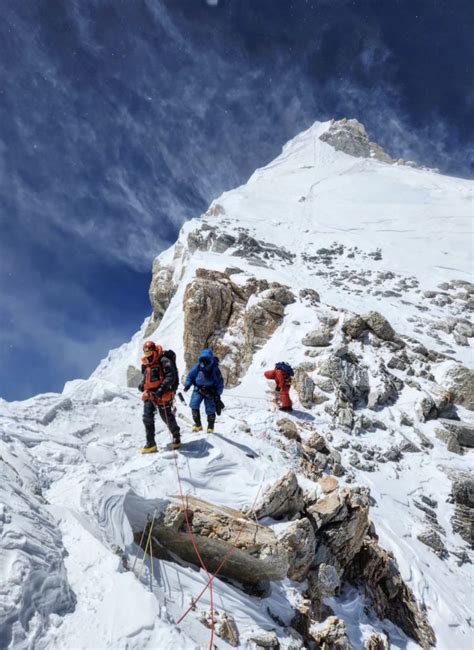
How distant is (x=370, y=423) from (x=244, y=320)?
878 cm

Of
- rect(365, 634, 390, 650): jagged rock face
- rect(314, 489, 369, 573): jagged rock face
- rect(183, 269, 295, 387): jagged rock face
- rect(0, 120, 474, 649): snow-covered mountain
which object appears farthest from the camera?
rect(183, 269, 295, 387): jagged rock face

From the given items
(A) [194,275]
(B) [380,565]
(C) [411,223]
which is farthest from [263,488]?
(C) [411,223]

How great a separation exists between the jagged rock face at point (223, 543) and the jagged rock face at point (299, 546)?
0.71 feet

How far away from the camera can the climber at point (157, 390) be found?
5918 mm

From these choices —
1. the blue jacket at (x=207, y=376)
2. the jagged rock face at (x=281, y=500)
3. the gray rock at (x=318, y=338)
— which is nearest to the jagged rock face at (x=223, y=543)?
the jagged rock face at (x=281, y=500)

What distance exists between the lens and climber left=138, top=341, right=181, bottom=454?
19.4 ft

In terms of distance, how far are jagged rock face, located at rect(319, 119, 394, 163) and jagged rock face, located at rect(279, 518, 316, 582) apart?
229 ft

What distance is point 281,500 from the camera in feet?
17.3

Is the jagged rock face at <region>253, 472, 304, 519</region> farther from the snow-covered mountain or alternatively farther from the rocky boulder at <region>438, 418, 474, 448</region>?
the rocky boulder at <region>438, 418, 474, 448</region>

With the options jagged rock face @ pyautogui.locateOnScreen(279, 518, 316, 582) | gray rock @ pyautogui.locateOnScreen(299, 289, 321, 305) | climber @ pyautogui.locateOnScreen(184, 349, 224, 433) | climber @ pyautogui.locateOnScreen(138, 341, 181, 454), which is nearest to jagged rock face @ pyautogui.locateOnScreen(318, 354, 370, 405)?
gray rock @ pyautogui.locateOnScreen(299, 289, 321, 305)

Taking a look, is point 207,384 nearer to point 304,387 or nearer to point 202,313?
point 304,387

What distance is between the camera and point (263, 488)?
17.6 ft

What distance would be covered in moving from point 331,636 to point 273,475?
207 centimetres

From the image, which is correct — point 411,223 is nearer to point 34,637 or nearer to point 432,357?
point 432,357
